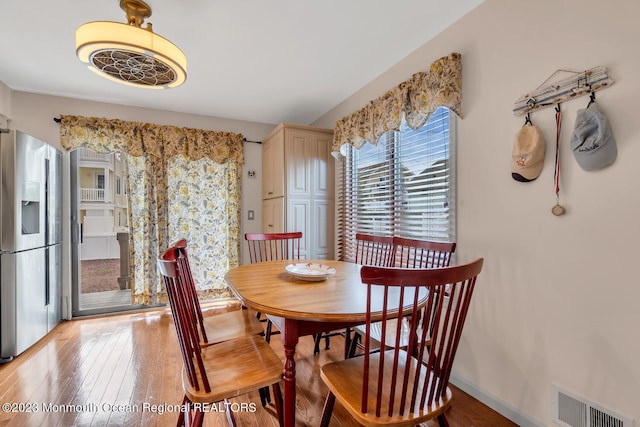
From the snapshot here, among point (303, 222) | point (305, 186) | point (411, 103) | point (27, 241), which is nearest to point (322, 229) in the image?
point (303, 222)

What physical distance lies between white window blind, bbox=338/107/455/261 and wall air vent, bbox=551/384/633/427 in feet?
3.18

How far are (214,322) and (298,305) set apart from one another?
927mm

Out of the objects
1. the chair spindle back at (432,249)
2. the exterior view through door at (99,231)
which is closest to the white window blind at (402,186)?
the chair spindle back at (432,249)

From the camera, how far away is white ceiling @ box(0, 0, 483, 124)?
179 centimetres

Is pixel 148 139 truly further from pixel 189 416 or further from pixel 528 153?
pixel 528 153

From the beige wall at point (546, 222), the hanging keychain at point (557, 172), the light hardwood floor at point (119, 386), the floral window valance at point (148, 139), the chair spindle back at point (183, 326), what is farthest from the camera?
the floral window valance at point (148, 139)

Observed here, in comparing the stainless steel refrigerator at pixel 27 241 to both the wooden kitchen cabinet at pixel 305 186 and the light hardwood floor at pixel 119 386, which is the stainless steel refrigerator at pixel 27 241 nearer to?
the light hardwood floor at pixel 119 386

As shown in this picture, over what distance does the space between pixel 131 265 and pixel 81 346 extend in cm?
99

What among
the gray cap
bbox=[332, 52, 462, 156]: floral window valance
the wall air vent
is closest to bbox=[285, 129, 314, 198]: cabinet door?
bbox=[332, 52, 462, 156]: floral window valance

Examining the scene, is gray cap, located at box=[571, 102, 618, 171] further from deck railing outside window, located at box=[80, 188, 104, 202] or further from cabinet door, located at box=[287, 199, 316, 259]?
deck railing outside window, located at box=[80, 188, 104, 202]

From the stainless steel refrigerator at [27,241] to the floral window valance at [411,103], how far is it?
9.51 feet

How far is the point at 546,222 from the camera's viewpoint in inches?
57.2

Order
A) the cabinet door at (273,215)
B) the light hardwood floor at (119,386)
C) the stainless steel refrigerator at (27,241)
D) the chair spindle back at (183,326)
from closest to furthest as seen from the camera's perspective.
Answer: the chair spindle back at (183,326), the light hardwood floor at (119,386), the stainless steel refrigerator at (27,241), the cabinet door at (273,215)

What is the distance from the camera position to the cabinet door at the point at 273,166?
3.31m
